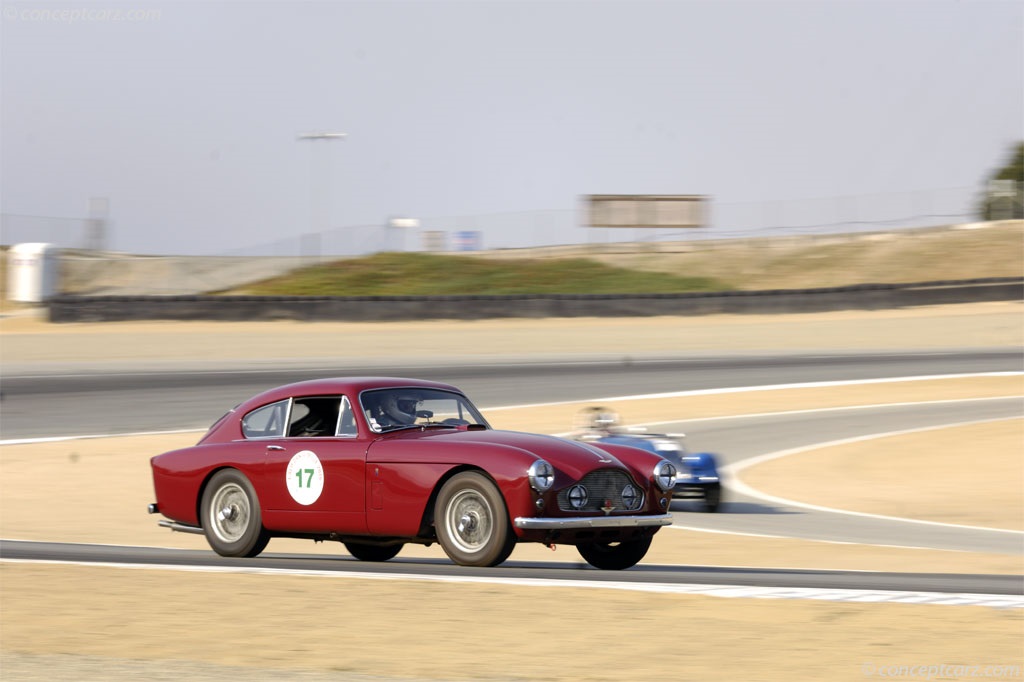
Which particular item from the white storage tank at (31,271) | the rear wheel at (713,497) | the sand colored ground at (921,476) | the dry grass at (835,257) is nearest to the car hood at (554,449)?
the rear wheel at (713,497)

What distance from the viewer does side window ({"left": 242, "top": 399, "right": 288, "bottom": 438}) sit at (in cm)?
888

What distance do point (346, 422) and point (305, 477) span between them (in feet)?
1.47

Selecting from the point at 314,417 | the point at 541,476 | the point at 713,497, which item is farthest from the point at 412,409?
the point at 713,497

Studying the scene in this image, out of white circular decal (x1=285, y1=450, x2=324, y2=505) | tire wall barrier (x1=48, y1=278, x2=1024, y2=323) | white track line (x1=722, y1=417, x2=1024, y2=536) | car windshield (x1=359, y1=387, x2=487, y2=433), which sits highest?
tire wall barrier (x1=48, y1=278, x2=1024, y2=323)

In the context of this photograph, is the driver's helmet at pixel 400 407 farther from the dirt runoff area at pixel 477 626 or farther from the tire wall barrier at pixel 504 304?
the tire wall barrier at pixel 504 304

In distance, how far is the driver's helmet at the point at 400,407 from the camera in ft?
28.1

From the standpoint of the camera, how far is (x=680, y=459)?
13836 mm

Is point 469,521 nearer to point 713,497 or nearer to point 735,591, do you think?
point 735,591

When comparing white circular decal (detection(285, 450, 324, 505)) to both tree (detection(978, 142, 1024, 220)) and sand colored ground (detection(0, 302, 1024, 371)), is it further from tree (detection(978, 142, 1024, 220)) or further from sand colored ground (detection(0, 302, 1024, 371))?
tree (detection(978, 142, 1024, 220))

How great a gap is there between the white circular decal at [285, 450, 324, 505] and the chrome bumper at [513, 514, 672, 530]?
5.29 feet

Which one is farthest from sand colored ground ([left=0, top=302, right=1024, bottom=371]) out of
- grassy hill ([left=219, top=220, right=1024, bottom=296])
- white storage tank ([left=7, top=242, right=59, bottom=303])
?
grassy hill ([left=219, top=220, right=1024, bottom=296])

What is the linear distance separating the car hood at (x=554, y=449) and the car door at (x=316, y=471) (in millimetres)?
589

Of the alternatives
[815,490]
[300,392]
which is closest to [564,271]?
[815,490]

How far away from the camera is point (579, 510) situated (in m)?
7.70
